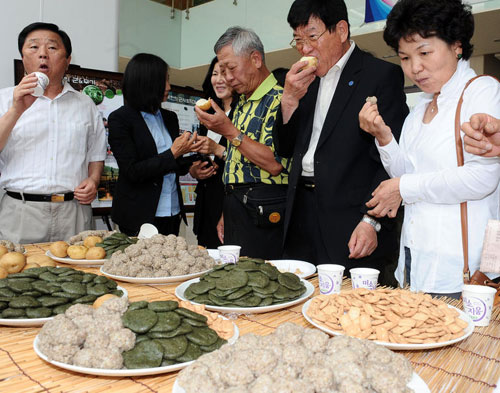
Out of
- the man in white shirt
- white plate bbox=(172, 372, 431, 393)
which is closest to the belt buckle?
the man in white shirt

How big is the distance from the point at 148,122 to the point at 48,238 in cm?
88

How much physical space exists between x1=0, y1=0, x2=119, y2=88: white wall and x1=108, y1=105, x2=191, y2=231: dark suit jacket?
1279mm

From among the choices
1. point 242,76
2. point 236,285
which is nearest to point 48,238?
point 242,76

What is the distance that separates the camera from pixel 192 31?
7391mm

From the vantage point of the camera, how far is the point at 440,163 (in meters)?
1.34

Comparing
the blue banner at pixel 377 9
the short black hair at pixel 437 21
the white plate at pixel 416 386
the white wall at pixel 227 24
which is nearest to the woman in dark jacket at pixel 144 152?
the short black hair at pixel 437 21

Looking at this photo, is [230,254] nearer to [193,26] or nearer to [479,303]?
[479,303]

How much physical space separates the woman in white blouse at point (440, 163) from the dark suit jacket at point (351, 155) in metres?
0.27

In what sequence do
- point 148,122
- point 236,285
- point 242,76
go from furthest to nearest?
point 148,122 < point 242,76 < point 236,285

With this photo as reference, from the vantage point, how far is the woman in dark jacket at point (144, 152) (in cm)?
240

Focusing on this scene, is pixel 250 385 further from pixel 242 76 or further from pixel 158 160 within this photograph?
pixel 158 160

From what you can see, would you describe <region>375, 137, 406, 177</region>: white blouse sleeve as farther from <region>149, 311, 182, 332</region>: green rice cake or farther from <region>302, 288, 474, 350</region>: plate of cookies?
<region>149, 311, 182, 332</region>: green rice cake

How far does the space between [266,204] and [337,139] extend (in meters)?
0.44

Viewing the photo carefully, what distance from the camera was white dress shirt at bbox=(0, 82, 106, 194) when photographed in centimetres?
228
